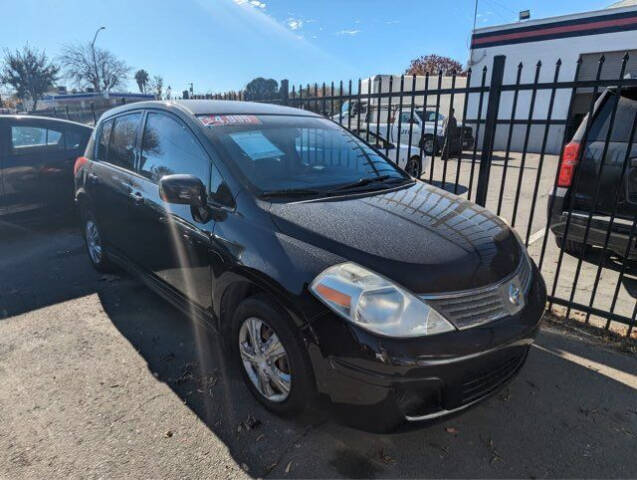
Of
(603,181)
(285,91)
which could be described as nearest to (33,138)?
(285,91)

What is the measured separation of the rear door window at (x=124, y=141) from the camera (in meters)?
3.46

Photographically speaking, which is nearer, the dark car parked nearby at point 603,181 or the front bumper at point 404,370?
the front bumper at point 404,370

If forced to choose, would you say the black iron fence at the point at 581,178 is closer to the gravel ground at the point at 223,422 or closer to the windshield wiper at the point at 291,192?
the gravel ground at the point at 223,422

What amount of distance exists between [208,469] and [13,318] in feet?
8.76

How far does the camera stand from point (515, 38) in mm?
19000

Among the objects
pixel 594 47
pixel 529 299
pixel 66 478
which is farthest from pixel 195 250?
pixel 594 47

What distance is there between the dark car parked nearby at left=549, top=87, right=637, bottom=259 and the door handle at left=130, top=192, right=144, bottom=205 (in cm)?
354

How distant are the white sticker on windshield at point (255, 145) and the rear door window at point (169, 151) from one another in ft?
0.83

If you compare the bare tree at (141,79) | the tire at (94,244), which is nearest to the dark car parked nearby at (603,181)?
the tire at (94,244)

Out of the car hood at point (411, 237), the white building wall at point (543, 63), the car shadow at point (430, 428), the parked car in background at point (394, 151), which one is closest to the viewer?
the car hood at point (411, 237)

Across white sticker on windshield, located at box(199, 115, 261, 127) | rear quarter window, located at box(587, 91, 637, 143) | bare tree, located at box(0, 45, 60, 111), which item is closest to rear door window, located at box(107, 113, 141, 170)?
white sticker on windshield, located at box(199, 115, 261, 127)

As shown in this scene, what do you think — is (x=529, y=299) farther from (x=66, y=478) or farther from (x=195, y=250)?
(x=66, y=478)

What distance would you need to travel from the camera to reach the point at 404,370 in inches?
69.1

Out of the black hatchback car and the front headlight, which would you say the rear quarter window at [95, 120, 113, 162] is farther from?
the front headlight
